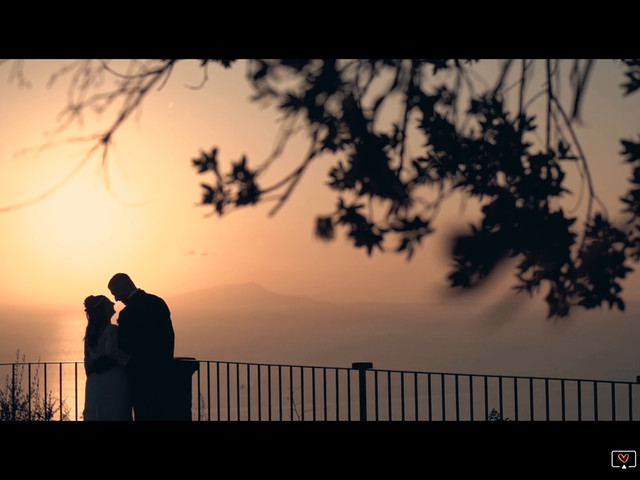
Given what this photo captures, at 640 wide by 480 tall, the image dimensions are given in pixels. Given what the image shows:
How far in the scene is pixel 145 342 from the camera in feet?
31.2

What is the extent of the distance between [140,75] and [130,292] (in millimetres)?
2432

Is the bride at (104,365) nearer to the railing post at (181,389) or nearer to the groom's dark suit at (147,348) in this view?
the groom's dark suit at (147,348)

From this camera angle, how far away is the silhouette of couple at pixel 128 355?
948 centimetres

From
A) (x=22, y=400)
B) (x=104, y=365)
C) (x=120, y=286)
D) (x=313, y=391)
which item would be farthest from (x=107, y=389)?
(x=22, y=400)

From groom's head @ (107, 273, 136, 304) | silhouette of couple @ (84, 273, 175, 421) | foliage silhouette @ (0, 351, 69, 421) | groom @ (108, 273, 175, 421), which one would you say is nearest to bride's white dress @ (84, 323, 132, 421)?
silhouette of couple @ (84, 273, 175, 421)

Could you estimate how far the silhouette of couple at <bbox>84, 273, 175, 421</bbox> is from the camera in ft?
31.1

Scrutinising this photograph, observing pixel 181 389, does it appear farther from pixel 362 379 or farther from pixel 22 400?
pixel 22 400

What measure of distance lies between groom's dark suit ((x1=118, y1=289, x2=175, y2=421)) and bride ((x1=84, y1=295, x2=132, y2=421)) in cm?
14

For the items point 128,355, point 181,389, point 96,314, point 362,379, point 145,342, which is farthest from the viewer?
point 362,379

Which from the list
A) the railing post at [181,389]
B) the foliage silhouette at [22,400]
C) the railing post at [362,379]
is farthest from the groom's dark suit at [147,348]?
the foliage silhouette at [22,400]

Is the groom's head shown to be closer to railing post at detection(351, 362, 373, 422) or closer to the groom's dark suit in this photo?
the groom's dark suit

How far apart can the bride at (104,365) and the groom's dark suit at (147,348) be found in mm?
140

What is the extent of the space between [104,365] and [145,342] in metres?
0.66
